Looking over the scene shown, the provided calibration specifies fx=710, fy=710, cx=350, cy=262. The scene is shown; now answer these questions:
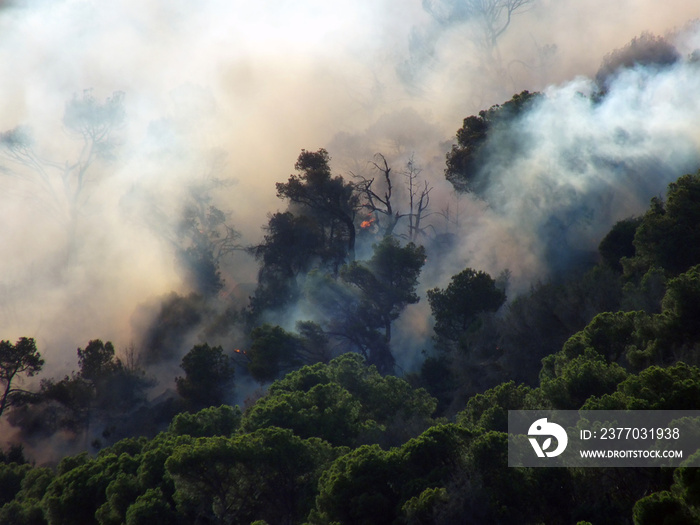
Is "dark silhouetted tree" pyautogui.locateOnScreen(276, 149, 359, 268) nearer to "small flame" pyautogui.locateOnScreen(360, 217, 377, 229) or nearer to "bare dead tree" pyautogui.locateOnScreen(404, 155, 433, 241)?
"small flame" pyautogui.locateOnScreen(360, 217, 377, 229)

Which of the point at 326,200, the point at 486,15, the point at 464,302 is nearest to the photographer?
the point at 464,302

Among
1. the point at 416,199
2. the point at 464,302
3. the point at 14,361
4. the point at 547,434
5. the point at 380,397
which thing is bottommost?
the point at 547,434

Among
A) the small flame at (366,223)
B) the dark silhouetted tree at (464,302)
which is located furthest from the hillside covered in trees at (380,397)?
the small flame at (366,223)

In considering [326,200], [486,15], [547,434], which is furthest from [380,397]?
[486,15]

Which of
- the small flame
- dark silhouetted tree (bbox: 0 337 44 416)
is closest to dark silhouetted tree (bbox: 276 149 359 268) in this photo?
the small flame

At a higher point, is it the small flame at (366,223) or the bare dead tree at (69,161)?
the bare dead tree at (69,161)

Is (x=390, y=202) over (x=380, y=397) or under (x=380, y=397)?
over

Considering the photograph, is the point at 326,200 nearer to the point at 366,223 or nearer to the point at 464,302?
the point at 366,223

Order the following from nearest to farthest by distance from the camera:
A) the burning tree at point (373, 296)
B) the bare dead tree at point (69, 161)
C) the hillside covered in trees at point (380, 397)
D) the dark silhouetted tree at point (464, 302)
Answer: the hillside covered in trees at point (380, 397)
the dark silhouetted tree at point (464, 302)
the burning tree at point (373, 296)
the bare dead tree at point (69, 161)

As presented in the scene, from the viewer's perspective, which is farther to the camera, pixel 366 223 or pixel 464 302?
pixel 366 223

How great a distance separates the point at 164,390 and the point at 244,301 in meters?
12.1

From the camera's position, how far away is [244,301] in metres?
66.2

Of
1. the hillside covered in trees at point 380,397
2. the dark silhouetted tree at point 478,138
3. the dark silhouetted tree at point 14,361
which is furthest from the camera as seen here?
the dark silhouetted tree at point 478,138

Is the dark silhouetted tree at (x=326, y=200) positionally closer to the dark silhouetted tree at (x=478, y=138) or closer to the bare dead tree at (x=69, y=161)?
the dark silhouetted tree at (x=478, y=138)
